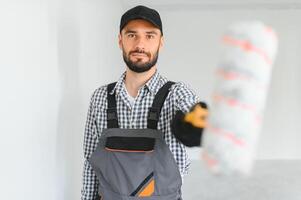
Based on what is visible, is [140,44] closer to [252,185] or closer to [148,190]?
[148,190]

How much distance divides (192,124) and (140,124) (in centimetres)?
43

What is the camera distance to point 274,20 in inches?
170

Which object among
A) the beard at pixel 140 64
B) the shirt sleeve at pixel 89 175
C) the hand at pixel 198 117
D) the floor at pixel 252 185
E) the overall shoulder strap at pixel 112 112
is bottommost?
the floor at pixel 252 185

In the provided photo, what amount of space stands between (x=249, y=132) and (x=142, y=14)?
760mm

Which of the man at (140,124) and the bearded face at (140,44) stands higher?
the bearded face at (140,44)

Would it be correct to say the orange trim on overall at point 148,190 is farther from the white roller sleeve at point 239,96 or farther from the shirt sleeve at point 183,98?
the white roller sleeve at point 239,96

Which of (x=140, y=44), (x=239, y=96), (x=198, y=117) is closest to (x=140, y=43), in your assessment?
(x=140, y=44)

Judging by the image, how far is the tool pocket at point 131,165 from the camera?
1.34m

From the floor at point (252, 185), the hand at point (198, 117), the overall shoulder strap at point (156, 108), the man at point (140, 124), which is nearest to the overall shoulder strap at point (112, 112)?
the man at point (140, 124)

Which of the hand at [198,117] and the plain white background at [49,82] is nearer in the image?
the hand at [198,117]

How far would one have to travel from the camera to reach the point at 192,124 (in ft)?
3.38

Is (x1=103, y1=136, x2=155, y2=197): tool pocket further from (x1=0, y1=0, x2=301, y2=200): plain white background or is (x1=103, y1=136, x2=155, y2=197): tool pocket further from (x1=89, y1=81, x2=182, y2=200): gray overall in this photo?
(x1=0, y1=0, x2=301, y2=200): plain white background

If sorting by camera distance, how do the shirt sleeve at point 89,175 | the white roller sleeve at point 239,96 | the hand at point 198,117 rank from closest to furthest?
the white roller sleeve at point 239,96
the hand at point 198,117
the shirt sleeve at point 89,175

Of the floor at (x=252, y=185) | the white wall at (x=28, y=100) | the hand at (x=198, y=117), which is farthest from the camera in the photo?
the floor at (x=252, y=185)
